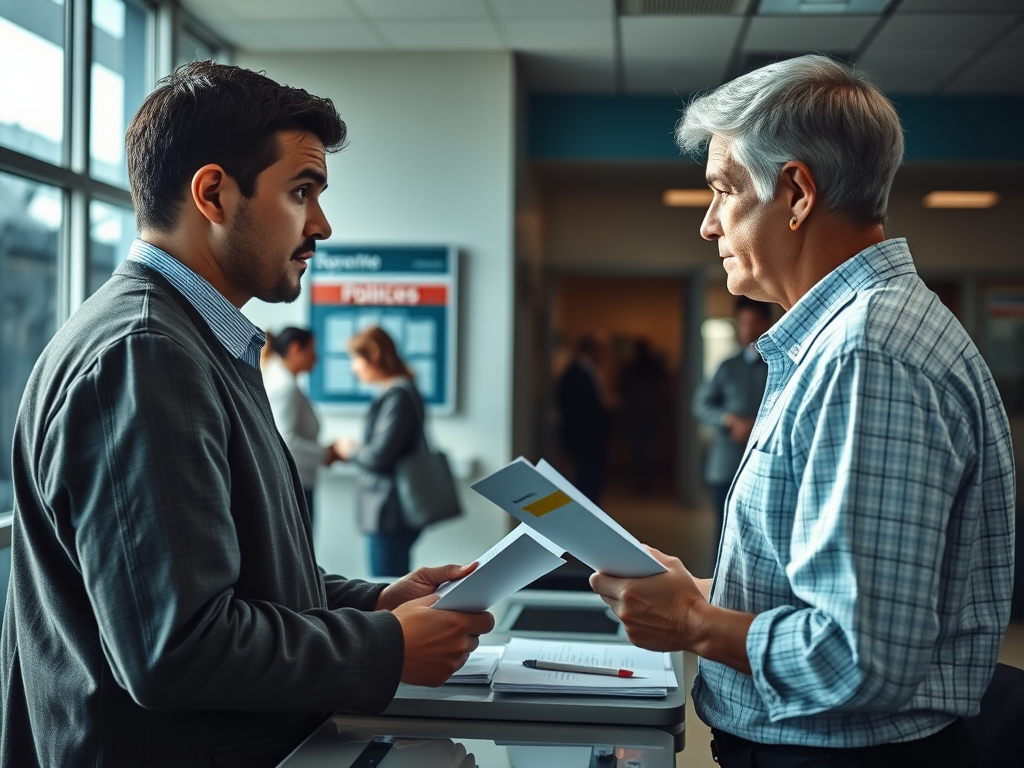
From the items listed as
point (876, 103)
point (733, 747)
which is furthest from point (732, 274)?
point (733, 747)

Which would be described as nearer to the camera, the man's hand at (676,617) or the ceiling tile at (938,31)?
the man's hand at (676,617)

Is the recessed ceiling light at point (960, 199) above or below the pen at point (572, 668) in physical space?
above

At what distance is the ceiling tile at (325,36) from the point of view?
4711 millimetres

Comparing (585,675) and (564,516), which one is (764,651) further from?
(585,675)

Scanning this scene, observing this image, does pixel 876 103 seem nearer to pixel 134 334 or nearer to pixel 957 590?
pixel 957 590

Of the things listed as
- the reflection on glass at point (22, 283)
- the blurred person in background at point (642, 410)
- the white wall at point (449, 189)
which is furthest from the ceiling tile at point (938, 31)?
the blurred person in background at point (642, 410)

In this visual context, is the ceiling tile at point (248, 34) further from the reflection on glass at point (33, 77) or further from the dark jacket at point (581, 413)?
the dark jacket at point (581, 413)

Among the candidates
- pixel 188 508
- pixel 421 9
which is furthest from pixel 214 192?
pixel 421 9

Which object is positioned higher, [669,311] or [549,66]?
[549,66]

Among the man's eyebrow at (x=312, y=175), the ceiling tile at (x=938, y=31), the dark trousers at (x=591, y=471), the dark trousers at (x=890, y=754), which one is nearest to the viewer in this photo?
the dark trousers at (x=890, y=754)

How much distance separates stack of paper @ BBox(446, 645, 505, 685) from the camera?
4.61ft

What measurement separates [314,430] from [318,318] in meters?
0.89

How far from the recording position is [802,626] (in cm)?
104

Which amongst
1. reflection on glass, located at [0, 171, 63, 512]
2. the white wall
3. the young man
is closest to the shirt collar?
the young man
